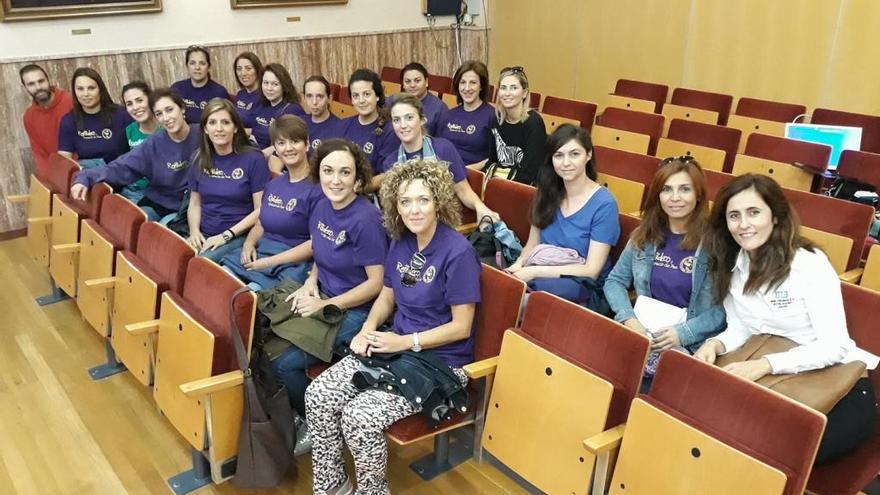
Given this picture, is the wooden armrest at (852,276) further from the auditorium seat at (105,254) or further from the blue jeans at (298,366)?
the auditorium seat at (105,254)

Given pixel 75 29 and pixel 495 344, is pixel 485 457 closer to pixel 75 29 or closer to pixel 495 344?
pixel 495 344

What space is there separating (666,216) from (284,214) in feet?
5.57

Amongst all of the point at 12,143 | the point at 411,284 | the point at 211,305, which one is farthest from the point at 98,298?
the point at 12,143

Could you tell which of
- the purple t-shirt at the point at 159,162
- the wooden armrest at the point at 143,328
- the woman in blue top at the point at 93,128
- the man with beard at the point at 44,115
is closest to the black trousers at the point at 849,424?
the wooden armrest at the point at 143,328

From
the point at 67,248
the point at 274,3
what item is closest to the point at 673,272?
the point at 67,248

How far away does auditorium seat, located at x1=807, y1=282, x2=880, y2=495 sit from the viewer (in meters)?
1.79

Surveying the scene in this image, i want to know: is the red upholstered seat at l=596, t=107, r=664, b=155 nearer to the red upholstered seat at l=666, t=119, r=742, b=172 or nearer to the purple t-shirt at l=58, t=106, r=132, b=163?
the red upholstered seat at l=666, t=119, r=742, b=172

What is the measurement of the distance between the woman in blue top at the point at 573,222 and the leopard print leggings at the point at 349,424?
0.61 m

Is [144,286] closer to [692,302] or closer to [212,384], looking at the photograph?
[212,384]

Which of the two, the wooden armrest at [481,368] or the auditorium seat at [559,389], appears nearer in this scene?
the auditorium seat at [559,389]

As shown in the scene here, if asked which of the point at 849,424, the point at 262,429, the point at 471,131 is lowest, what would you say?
the point at 262,429

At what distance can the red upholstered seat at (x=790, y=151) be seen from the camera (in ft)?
11.9

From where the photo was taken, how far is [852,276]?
105 inches

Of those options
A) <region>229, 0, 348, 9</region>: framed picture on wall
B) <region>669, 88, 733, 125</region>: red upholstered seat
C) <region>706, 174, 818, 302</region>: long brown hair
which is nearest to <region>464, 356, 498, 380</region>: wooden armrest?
<region>706, 174, 818, 302</region>: long brown hair
